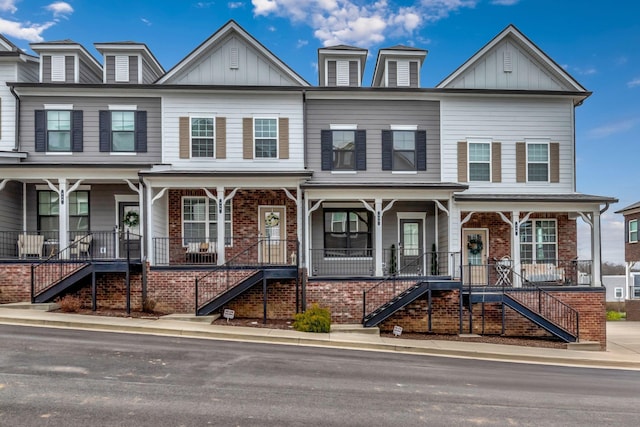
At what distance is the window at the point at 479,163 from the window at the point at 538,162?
166 centimetres

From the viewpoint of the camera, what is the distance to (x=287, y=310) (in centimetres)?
1689

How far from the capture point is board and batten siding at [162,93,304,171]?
1862 centimetres

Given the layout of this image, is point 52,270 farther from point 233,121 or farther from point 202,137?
point 233,121

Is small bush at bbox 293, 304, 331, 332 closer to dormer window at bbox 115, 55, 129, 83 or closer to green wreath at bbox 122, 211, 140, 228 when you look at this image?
green wreath at bbox 122, 211, 140, 228

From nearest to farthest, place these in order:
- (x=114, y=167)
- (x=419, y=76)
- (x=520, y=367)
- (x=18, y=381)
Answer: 1. (x=18, y=381)
2. (x=520, y=367)
3. (x=114, y=167)
4. (x=419, y=76)

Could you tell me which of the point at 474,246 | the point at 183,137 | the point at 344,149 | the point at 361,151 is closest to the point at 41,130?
the point at 183,137

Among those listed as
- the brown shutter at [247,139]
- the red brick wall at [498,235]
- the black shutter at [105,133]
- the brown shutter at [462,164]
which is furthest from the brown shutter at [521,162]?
the black shutter at [105,133]

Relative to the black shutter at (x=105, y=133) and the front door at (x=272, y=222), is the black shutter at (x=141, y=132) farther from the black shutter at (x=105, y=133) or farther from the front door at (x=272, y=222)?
the front door at (x=272, y=222)

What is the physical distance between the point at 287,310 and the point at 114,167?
7.88 metres

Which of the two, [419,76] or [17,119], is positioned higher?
[419,76]

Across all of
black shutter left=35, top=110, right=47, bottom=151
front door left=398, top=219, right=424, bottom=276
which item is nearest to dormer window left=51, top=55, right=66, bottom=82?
black shutter left=35, top=110, right=47, bottom=151

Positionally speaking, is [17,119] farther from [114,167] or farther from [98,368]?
[98,368]

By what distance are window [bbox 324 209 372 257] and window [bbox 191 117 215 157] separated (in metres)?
5.19

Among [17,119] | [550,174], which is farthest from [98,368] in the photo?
[550,174]
